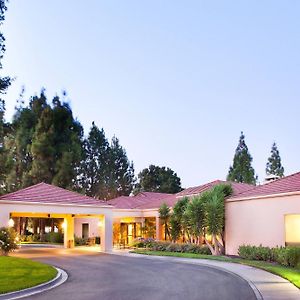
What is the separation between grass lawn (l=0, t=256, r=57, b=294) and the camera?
12.9 meters

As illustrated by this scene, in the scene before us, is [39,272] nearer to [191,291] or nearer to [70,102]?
[191,291]

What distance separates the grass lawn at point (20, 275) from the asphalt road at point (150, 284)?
860 mm

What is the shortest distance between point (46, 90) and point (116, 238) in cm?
2439

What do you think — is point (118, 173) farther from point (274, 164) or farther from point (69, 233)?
point (69, 233)

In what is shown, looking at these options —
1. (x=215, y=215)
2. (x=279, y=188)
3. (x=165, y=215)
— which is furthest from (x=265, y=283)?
(x=165, y=215)

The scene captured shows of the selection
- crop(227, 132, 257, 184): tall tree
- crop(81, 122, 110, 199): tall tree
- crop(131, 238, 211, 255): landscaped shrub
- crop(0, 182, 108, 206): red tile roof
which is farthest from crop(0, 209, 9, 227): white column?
crop(81, 122, 110, 199): tall tree

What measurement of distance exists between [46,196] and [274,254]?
1648 cm

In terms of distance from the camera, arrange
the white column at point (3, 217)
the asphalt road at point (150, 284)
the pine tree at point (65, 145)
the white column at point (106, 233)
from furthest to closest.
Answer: the pine tree at point (65, 145)
the white column at point (106, 233)
the white column at point (3, 217)
the asphalt road at point (150, 284)

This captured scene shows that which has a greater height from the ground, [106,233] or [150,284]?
[106,233]

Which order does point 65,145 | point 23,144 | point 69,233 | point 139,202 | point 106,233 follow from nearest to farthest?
point 106,233 < point 69,233 < point 139,202 < point 65,145 < point 23,144

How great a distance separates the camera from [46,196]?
100.0 ft

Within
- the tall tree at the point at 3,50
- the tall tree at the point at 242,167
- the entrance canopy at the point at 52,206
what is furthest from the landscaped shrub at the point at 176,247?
the tall tree at the point at 242,167

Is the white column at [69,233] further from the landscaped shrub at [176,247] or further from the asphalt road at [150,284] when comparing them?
the asphalt road at [150,284]

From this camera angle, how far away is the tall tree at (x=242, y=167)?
5493 cm
